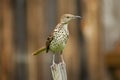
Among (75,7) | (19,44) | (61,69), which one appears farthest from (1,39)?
(61,69)

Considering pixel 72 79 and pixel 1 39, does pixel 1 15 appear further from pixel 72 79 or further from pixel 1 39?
pixel 72 79

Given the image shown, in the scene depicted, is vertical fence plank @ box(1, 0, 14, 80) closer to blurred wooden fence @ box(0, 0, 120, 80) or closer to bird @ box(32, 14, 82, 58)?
blurred wooden fence @ box(0, 0, 120, 80)

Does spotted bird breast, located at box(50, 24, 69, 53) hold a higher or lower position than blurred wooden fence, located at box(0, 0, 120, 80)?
higher

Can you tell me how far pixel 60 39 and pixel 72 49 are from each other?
416 centimetres

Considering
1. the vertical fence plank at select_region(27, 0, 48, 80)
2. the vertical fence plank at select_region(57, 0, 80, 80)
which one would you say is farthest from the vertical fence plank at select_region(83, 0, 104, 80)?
the vertical fence plank at select_region(27, 0, 48, 80)

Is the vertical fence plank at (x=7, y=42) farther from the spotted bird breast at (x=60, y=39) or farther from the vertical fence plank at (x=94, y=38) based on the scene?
the spotted bird breast at (x=60, y=39)

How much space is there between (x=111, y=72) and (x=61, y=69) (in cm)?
514

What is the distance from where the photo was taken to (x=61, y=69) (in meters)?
6.18

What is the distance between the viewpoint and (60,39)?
668 cm

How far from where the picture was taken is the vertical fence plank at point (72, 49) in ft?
35.2

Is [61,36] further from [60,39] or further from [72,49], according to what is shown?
[72,49]

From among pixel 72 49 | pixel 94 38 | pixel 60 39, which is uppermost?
pixel 60 39

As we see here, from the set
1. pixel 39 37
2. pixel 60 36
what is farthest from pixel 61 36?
pixel 39 37

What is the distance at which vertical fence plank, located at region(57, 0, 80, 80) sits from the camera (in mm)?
10734
